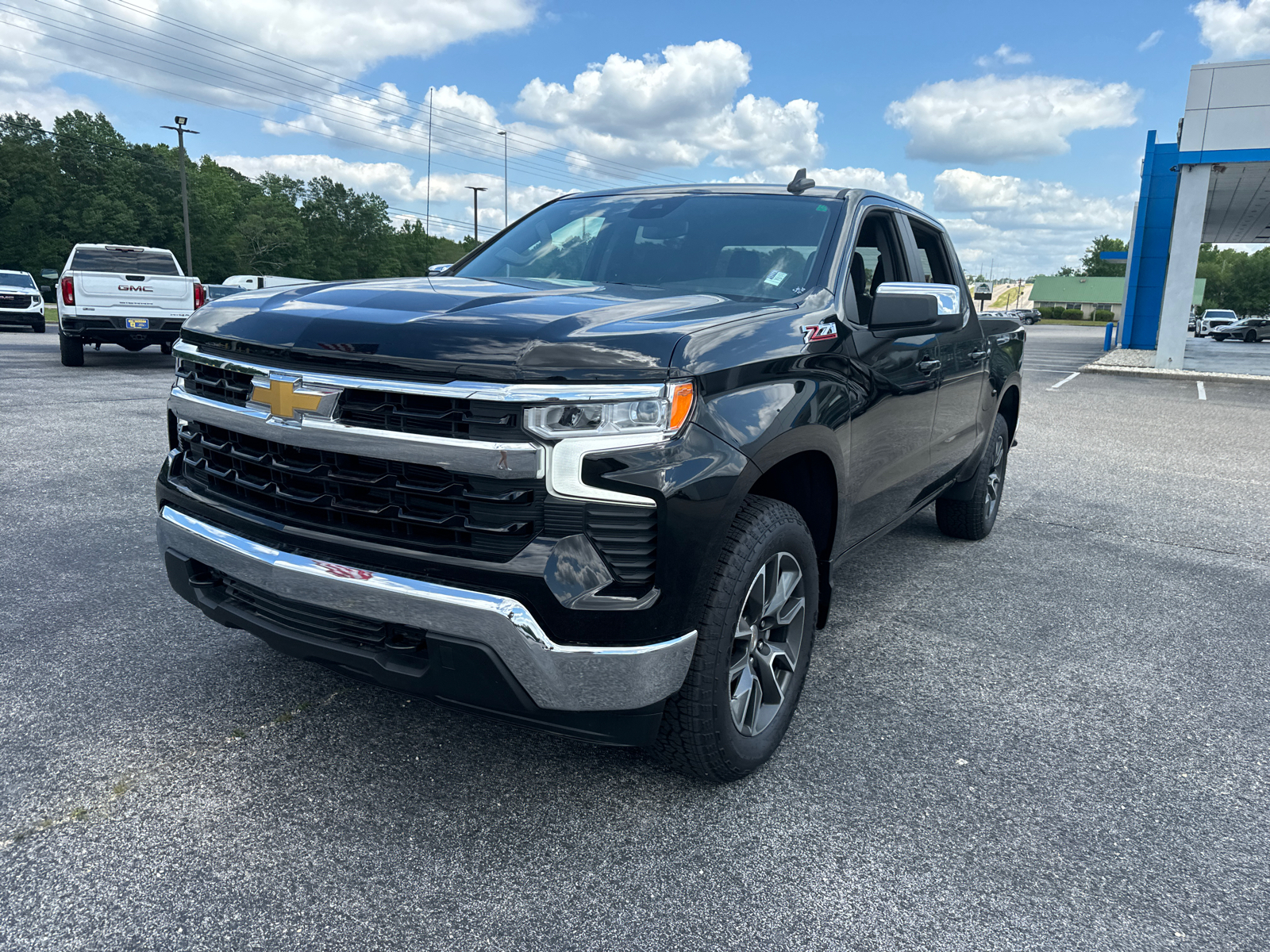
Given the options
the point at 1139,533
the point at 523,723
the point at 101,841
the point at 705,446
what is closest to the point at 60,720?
the point at 101,841

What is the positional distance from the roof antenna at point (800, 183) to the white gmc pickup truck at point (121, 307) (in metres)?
11.4

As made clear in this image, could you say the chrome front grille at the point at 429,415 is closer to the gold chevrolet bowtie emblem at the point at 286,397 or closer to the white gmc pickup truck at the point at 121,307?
the gold chevrolet bowtie emblem at the point at 286,397

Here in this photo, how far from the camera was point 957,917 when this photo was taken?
7.32 ft

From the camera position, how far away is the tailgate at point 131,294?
42.8 feet

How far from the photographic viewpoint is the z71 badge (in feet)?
9.67

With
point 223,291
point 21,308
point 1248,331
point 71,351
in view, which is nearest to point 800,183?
point 223,291


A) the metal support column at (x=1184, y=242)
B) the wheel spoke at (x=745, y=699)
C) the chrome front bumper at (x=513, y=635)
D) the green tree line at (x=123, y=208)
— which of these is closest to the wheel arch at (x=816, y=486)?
the wheel spoke at (x=745, y=699)

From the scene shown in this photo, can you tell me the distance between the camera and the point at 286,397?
2.47 meters

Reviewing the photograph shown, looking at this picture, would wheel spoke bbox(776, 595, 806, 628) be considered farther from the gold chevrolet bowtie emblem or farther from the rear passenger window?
the rear passenger window

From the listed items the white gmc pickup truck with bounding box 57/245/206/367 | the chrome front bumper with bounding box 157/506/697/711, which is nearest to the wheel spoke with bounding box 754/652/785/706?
the chrome front bumper with bounding box 157/506/697/711

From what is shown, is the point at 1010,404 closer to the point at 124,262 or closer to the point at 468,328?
the point at 468,328

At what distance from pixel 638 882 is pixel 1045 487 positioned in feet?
21.1

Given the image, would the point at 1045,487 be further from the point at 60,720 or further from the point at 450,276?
the point at 60,720

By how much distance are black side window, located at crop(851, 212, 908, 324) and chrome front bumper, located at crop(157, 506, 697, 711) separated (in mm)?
1737
